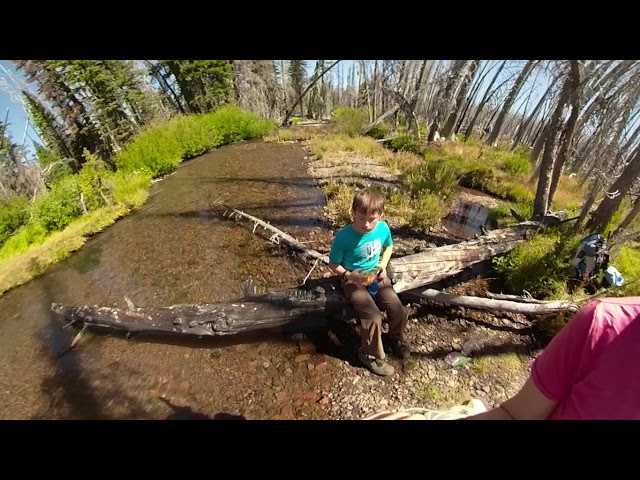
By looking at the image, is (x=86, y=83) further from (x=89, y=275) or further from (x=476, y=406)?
(x=476, y=406)

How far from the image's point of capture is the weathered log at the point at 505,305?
421cm

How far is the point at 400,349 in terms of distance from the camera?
12.7ft

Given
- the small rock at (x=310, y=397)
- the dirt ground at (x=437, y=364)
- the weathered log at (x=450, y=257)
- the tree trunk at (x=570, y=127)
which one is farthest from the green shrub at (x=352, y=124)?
the small rock at (x=310, y=397)

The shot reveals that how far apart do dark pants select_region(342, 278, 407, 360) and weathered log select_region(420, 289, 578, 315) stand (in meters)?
0.95

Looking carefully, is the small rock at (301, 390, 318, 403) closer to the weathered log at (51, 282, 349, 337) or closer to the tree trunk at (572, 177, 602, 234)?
the weathered log at (51, 282, 349, 337)

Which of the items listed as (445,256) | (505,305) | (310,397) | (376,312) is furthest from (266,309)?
(505,305)

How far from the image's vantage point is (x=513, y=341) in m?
4.15

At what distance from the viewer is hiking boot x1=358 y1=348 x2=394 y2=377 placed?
12.0 feet

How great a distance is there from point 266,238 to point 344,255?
12.4ft

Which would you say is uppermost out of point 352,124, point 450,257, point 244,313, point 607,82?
point 607,82

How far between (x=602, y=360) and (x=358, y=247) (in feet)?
7.58

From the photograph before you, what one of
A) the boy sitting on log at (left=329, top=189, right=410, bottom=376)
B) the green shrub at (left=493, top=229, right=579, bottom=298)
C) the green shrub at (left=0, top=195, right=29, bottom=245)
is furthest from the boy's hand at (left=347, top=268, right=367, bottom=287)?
the green shrub at (left=0, top=195, right=29, bottom=245)

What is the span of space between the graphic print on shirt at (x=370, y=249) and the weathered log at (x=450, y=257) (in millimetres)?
734

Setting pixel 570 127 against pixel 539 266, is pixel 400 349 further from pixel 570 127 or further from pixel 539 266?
pixel 570 127
